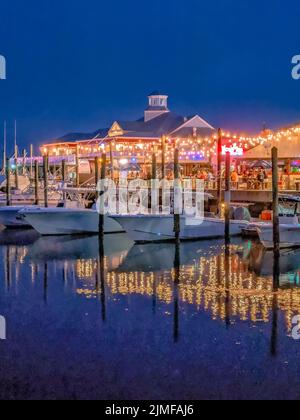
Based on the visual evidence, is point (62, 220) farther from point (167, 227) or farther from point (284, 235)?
point (284, 235)

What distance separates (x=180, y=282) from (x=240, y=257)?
536cm

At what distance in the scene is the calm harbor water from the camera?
9.38 m

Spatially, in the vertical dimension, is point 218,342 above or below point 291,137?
below

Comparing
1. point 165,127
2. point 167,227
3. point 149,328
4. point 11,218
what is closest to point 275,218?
point 167,227

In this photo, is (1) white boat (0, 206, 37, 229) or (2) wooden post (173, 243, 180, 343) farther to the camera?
(1) white boat (0, 206, 37, 229)

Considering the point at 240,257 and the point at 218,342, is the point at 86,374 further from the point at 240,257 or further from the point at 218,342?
the point at 240,257

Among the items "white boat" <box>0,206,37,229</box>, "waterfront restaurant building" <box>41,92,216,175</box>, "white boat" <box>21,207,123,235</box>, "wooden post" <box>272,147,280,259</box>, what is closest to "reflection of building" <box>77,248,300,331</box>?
"wooden post" <box>272,147,280,259</box>

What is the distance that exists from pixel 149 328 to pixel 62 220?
16.9 m

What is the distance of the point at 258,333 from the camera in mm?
11977

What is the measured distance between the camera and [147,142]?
6244 centimetres

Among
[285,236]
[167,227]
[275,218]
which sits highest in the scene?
[275,218]

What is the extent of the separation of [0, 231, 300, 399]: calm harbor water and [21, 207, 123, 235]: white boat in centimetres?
700

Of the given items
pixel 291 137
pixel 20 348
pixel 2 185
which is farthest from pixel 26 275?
pixel 2 185

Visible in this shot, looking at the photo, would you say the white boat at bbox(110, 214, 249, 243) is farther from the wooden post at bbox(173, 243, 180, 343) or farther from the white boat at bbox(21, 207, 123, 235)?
the white boat at bbox(21, 207, 123, 235)
